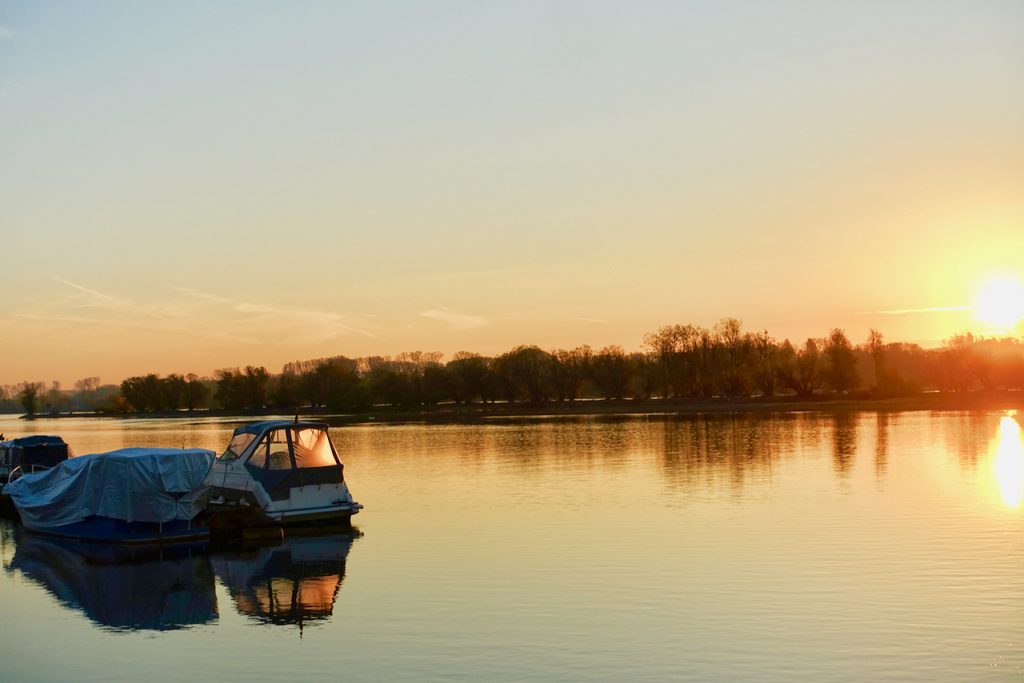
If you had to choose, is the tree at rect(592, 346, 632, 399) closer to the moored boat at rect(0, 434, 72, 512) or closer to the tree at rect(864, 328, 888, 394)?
the tree at rect(864, 328, 888, 394)

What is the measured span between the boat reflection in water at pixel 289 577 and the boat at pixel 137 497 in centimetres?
277

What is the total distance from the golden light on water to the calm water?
373mm

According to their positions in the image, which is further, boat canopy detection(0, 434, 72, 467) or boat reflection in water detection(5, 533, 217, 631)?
boat canopy detection(0, 434, 72, 467)

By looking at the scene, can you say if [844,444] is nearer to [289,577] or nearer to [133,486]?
[133,486]

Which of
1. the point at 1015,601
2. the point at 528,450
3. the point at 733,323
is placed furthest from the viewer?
the point at 733,323

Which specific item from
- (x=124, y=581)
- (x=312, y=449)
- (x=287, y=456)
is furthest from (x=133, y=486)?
(x=124, y=581)

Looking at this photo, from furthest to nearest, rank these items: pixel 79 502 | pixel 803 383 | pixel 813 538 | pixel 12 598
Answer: pixel 803 383 → pixel 79 502 → pixel 813 538 → pixel 12 598

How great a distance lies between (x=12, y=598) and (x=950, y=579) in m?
20.7

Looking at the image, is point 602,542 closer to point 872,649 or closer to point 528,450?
point 872,649

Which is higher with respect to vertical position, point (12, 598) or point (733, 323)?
point (733, 323)

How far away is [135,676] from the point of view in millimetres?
15508

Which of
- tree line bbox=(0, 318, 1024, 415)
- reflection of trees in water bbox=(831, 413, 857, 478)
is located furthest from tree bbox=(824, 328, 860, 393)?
reflection of trees in water bbox=(831, 413, 857, 478)

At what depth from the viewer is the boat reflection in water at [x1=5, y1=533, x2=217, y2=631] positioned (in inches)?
789

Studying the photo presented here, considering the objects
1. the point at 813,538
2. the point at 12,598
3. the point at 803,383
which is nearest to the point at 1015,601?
the point at 813,538
